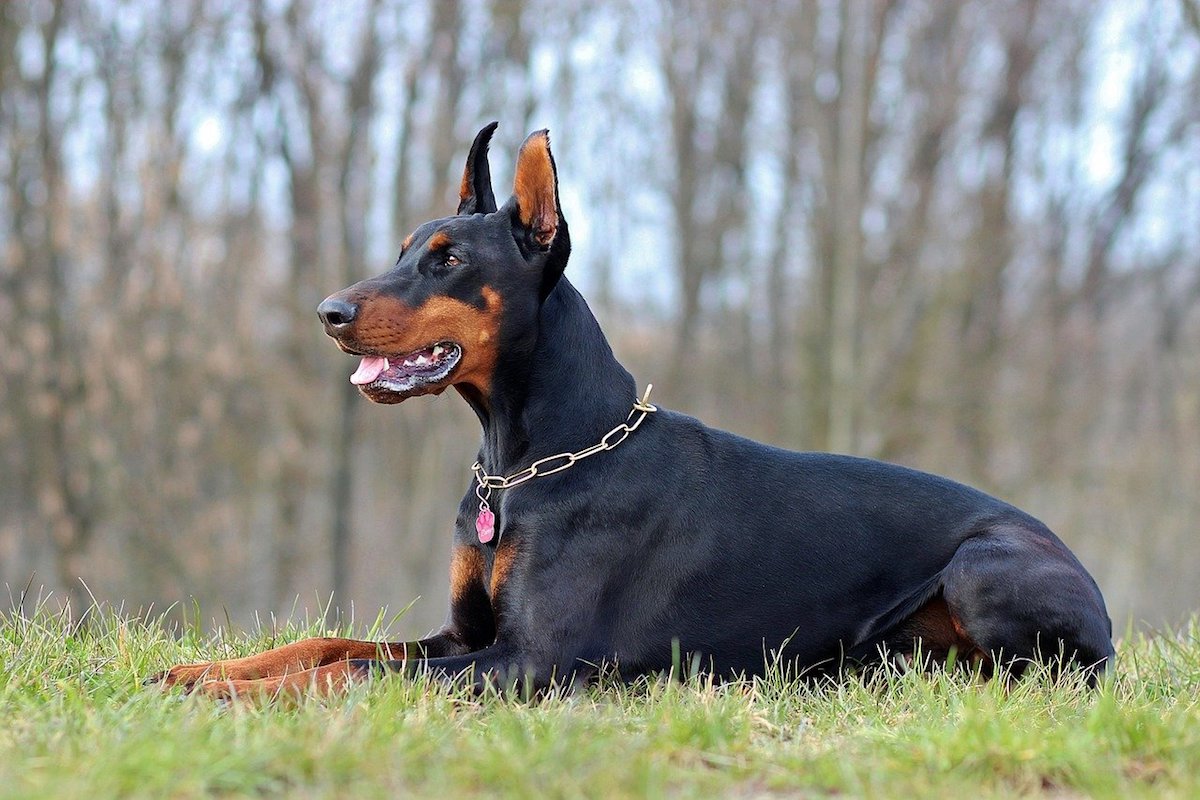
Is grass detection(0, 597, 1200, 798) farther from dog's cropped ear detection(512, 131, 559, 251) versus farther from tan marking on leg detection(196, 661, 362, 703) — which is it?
dog's cropped ear detection(512, 131, 559, 251)

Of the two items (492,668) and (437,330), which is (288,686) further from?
(437,330)

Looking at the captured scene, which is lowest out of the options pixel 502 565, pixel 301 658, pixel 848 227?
pixel 301 658

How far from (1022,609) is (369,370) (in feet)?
7.55

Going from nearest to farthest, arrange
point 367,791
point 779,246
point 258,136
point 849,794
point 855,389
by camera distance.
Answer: point 367,791, point 849,794, point 258,136, point 855,389, point 779,246

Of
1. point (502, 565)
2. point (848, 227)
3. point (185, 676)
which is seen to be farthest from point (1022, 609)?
point (848, 227)

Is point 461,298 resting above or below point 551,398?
above

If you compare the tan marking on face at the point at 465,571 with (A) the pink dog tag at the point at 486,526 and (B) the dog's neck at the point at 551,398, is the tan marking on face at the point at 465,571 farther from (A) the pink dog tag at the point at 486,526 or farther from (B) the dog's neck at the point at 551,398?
(B) the dog's neck at the point at 551,398

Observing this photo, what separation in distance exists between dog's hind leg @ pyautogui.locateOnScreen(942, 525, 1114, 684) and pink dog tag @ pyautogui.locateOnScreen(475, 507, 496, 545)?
1.54 meters

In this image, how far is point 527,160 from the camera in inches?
166

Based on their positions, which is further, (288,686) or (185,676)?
(185,676)

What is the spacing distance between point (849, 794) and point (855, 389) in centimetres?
1439

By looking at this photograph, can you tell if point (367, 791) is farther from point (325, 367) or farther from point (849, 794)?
point (325, 367)

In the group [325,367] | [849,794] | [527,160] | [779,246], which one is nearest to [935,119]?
[779,246]

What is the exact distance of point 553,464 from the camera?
4168 mm
